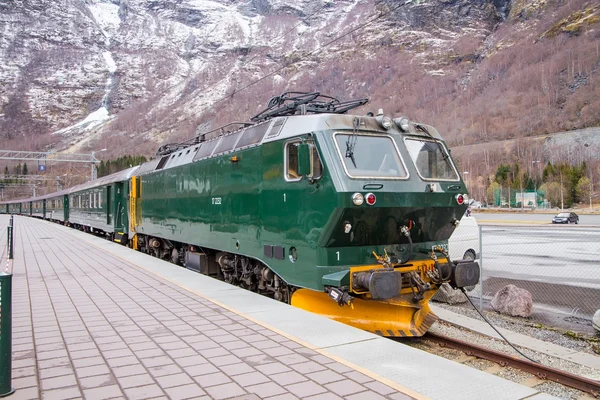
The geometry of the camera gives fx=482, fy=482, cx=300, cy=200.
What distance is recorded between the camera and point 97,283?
361 inches

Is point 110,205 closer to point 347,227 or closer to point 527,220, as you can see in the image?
point 347,227

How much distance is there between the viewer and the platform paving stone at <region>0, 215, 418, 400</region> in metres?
3.86

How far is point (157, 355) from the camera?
4.76m

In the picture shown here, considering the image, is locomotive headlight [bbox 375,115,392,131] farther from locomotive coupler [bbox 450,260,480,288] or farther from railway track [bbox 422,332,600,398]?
railway track [bbox 422,332,600,398]

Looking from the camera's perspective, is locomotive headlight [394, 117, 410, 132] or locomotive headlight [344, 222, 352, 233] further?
locomotive headlight [394, 117, 410, 132]

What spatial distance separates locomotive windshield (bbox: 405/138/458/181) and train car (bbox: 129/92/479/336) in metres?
0.02

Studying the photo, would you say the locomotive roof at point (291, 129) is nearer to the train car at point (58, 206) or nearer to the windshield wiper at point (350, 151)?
the windshield wiper at point (350, 151)

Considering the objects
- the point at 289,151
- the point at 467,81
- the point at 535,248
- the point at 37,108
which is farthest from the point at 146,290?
the point at 37,108

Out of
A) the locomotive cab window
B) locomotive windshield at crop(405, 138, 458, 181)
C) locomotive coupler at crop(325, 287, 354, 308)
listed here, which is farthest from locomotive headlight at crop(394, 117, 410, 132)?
locomotive coupler at crop(325, 287, 354, 308)

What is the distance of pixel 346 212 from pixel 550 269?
9.01 meters

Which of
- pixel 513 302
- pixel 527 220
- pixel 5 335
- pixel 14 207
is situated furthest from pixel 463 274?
pixel 14 207

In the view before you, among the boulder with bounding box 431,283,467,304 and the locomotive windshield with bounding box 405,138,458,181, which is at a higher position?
the locomotive windshield with bounding box 405,138,458,181

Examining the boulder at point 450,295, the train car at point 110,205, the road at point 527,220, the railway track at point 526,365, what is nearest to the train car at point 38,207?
the train car at point 110,205

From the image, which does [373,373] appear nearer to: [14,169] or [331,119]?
[331,119]
